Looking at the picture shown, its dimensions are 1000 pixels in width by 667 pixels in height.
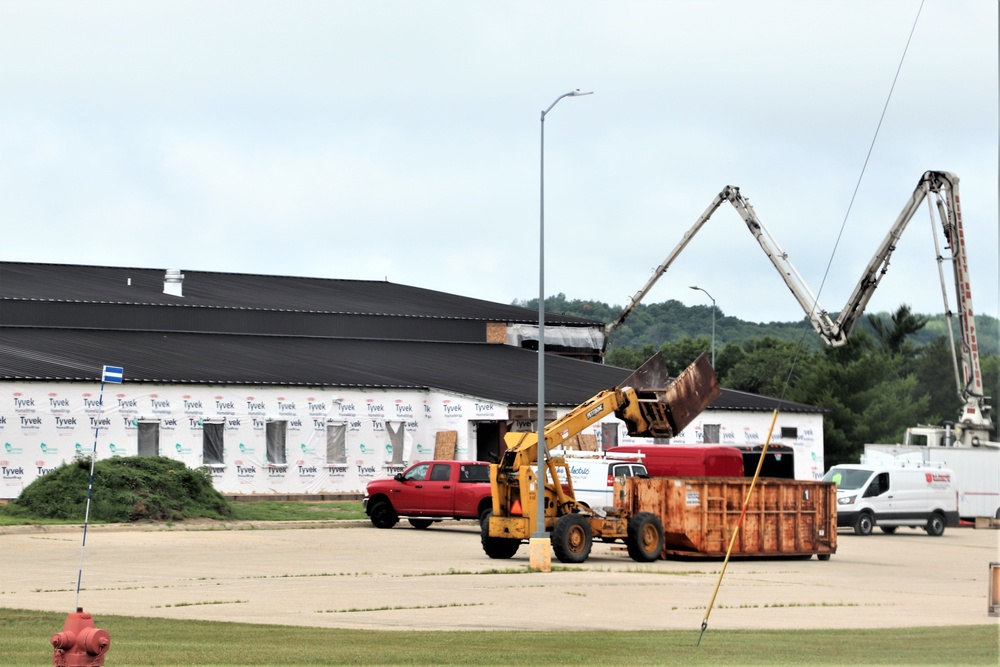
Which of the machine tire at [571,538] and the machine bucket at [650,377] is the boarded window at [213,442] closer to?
the machine bucket at [650,377]

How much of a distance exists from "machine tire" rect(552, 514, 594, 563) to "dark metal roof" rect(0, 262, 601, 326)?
37.6 m

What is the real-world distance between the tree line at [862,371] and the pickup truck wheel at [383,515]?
1137 centimetres

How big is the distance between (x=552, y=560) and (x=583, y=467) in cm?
604

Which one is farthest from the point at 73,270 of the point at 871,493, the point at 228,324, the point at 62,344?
the point at 871,493

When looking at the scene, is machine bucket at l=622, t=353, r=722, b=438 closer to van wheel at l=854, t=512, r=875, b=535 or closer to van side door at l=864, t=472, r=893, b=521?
van side door at l=864, t=472, r=893, b=521

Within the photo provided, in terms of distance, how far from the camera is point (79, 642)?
1209cm

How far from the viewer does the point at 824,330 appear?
58.7 m

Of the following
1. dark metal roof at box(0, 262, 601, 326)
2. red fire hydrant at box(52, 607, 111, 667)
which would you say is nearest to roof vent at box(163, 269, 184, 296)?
dark metal roof at box(0, 262, 601, 326)

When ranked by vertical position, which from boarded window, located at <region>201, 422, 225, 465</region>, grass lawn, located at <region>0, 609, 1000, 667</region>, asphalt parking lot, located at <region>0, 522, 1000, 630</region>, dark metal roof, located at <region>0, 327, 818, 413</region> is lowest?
grass lawn, located at <region>0, 609, 1000, 667</region>

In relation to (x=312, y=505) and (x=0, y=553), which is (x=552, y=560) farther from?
(x=312, y=505)

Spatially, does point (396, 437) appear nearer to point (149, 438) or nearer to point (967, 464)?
point (149, 438)

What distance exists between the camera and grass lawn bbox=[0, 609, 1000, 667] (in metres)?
15.3

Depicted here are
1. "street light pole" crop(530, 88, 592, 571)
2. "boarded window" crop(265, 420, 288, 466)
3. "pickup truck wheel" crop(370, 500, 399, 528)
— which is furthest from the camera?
"boarded window" crop(265, 420, 288, 466)

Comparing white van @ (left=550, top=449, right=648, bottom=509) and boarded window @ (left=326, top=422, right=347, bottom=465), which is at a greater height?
boarded window @ (left=326, top=422, right=347, bottom=465)
